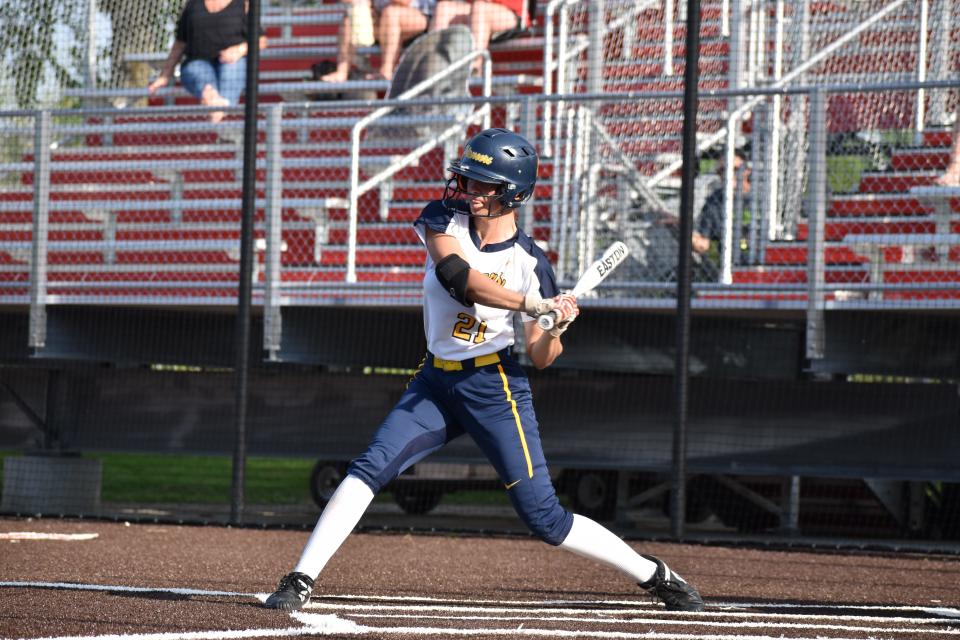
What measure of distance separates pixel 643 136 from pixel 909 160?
2042 mm

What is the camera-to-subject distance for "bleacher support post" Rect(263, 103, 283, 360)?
40.0 feet

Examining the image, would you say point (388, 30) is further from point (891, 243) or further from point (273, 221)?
point (891, 243)

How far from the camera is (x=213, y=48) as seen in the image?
47.2ft

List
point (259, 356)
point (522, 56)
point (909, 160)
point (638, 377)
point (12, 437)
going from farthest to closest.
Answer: point (522, 56) → point (12, 437) → point (259, 356) → point (638, 377) → point (909, 160)

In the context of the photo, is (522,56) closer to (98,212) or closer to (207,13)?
(207,13)

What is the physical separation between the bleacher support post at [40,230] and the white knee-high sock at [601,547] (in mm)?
7466

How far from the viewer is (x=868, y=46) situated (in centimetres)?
1410

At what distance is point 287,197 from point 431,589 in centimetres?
599

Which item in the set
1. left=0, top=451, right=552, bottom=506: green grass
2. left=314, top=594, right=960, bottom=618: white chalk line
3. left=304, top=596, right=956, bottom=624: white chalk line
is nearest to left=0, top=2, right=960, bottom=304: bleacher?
left=314, top=594, right=960, bottom=618: white chalk line

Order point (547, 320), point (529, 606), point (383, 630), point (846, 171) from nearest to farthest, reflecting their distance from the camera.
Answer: point (383, 630), point (547, 320), point (529, 606), point (846, 171)

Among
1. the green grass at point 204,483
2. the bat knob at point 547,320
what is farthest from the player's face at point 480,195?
the green grass at point 204,483

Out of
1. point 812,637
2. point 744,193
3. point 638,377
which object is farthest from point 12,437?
point 812,637

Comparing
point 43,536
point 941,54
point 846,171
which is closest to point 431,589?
point 43,536

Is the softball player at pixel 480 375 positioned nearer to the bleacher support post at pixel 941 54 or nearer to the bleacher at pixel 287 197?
the bleacher at pixel 287 197
